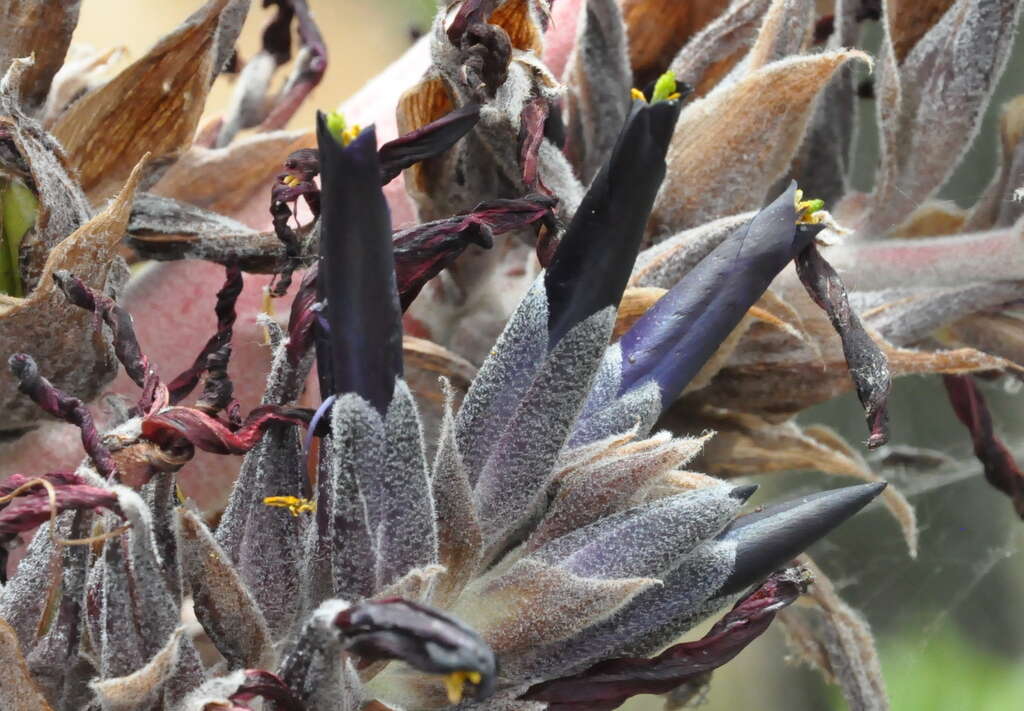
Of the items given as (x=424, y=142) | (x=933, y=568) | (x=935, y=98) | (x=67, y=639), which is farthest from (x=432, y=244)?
(x=933, y=568)

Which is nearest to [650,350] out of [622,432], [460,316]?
[622,432]

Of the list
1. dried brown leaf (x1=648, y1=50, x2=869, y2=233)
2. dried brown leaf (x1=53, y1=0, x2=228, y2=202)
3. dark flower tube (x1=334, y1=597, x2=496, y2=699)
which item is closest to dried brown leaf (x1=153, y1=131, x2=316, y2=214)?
dried brown leaf (x1=53, y1=0, x2=228, y2=202)

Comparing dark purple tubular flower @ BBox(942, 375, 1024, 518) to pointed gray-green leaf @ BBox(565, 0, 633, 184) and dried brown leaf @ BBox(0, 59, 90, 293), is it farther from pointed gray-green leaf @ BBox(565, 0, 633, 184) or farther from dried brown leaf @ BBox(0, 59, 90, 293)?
dried brown leaf @ BBox(0, 59, 90, 293)

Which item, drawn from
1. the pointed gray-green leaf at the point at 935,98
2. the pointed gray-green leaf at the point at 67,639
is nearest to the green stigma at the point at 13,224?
the pointed gray-green leaf at the point at 67,639

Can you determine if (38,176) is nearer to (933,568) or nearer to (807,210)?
(807,210)

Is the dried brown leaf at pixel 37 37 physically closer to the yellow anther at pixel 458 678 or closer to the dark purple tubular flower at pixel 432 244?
the dark purple tubular flower at pixel 432 244

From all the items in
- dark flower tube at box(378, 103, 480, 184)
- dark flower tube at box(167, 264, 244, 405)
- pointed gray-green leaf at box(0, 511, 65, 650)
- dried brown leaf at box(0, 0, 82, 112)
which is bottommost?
pointed gray-green leaf at box(0, 511, 65, 650)
